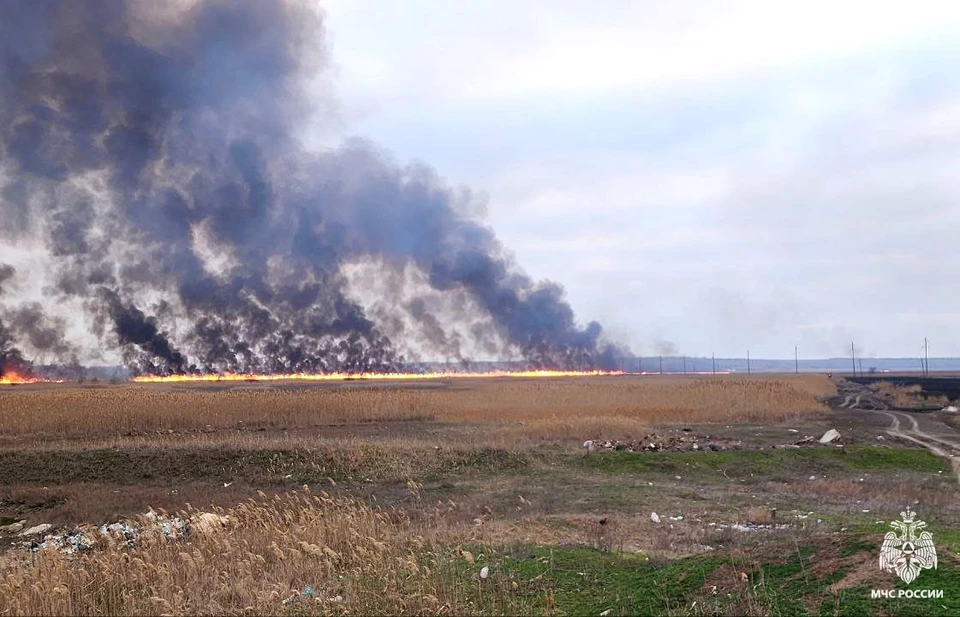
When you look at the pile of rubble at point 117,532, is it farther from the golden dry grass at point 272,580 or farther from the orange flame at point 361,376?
the orange flame at point 361,376

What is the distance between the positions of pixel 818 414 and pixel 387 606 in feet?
142

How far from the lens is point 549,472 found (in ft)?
80.0

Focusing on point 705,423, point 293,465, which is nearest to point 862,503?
point 293,465

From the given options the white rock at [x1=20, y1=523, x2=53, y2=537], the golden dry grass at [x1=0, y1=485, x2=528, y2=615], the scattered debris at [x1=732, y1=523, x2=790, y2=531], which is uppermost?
the golden dry grass at [x1=0, y1=485, x2=528, y2=615]

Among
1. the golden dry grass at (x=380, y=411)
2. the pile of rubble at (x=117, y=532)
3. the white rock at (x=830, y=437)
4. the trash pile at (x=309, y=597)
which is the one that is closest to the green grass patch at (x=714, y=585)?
the trash pile at (x=309, y=597)

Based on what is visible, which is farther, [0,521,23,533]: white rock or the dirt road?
the dirt road

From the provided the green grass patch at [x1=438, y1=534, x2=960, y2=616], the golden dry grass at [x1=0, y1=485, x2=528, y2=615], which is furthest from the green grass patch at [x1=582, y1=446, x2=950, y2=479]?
the green grass patch at [x1=438, y1=534, x2=960, y2=616]

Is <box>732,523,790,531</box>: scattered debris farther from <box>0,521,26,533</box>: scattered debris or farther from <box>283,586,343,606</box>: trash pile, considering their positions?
<box>0,521,26,533</box>: scattered debris

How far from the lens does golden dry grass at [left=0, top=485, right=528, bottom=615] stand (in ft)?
27.8

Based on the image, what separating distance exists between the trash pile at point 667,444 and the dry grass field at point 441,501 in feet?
1.19

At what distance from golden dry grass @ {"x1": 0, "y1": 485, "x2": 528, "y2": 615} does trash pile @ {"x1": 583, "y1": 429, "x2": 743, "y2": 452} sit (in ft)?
57.6

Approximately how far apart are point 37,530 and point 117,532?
6975mm

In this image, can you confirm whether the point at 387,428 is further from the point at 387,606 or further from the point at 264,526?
the point at 387,606

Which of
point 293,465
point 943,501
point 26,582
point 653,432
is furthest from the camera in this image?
point 653,432
